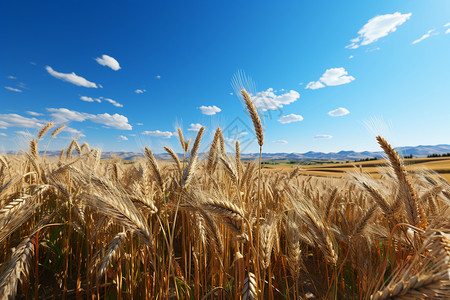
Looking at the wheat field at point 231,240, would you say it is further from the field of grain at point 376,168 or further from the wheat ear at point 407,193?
the field of grain at point 376,168

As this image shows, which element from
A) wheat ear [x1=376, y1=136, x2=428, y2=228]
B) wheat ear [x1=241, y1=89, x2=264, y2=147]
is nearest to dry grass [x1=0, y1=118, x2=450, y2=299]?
wheat ear [x1=376, y1=136, x2=428, y2=228]

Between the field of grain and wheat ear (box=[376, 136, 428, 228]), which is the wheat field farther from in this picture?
the field of grain

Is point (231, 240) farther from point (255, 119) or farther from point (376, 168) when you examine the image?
point (376, 168)

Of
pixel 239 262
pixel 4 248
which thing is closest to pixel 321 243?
pixel 239 262

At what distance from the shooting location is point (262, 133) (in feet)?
5.26

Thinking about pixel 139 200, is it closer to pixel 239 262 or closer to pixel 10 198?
pixel 239 262

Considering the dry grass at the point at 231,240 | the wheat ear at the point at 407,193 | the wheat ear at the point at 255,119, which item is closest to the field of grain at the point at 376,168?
the wheat ear at the point at 407,193

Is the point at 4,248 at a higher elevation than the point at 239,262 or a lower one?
lower

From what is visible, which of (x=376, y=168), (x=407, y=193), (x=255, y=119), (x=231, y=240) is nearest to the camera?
(x=407, y=193)

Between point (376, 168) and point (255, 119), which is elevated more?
point (255, 119)

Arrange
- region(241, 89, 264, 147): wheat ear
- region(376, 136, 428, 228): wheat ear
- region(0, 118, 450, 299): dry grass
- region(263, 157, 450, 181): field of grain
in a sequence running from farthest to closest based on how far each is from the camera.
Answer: region(263, 157, 450, 181): field of grain, region(241, 89, 264, 147): wheat ear, region(376, 136, 428, 228): wheat ear, region(0, 118, 450, 299): dry grass

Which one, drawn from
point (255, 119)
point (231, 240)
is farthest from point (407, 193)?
point (231, 240)

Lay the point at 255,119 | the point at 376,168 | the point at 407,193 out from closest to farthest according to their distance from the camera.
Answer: the point at 407,193
the point at 255,119
the point at 376,168

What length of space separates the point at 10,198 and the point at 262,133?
8.86ft
